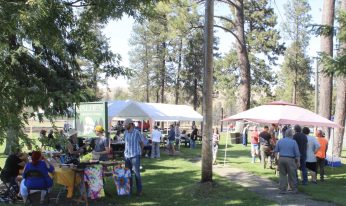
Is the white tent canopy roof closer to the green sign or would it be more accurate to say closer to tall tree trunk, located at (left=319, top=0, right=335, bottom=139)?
tall tree trunk, located at (left=319, top=0, right=335, bottom=139)

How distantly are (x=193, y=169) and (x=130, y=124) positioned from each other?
611 centimetres

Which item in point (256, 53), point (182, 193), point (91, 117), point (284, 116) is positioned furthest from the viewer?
point (256, 53)

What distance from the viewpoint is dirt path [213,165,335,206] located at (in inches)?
421

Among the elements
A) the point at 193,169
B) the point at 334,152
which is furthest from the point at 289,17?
the point at 193,169

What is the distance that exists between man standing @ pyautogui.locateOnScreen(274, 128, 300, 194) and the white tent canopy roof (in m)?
12.7

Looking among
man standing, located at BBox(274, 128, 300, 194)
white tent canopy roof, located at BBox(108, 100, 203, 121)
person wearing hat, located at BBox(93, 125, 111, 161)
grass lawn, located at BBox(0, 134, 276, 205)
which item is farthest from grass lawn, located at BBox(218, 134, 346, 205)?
white tent canopy roof, located at BBox(108, 100, 203, 121)

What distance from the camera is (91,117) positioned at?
1375 cm

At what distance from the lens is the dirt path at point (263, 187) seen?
35.0ft

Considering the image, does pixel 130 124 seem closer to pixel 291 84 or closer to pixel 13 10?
pixel 13 10

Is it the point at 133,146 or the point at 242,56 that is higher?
the point at 242,56

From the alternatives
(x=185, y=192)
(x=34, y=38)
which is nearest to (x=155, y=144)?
(x=185, y=192)

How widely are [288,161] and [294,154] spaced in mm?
239

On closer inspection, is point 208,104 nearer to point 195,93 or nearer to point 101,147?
point 101,147

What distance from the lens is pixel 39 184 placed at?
9.75m
